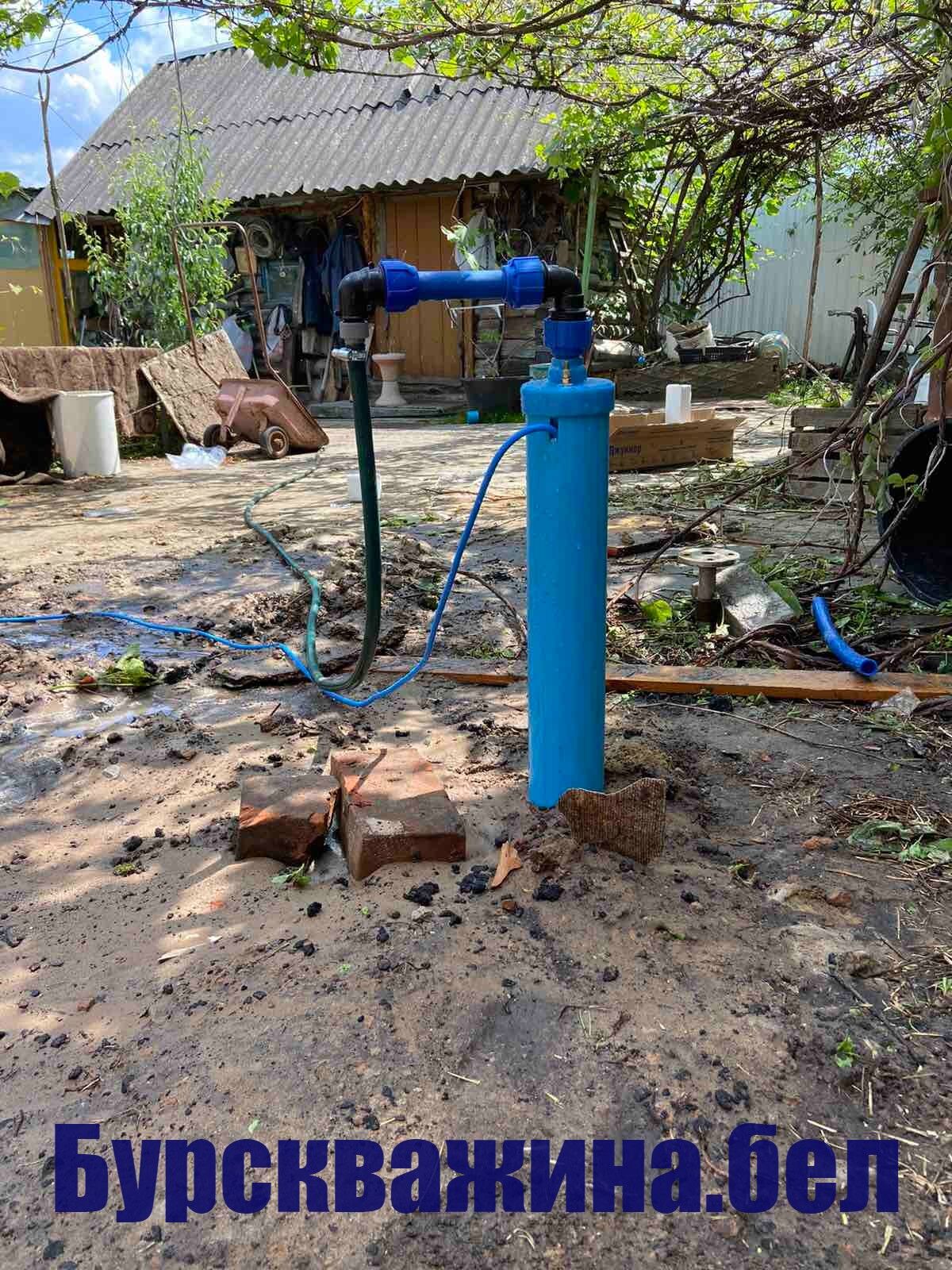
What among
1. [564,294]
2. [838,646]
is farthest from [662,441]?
[564,294]

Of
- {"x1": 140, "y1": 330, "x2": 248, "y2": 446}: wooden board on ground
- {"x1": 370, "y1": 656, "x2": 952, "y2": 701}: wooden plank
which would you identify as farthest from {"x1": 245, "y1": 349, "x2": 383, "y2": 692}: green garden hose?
{"x1": 140, "y1": 330, "x2": 248, "y2": 446}: wooden board on ground

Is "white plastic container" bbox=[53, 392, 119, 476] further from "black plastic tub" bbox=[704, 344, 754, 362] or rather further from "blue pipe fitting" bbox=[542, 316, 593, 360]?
"black plastic tub" bbox=[704, 344, 754, 362]

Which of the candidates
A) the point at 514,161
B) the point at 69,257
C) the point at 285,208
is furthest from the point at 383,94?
the point at 69,257

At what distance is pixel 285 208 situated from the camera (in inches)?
540

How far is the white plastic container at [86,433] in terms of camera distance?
27.1ft

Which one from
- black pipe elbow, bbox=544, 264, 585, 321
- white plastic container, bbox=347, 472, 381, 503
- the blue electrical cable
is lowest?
the blue electrical cable

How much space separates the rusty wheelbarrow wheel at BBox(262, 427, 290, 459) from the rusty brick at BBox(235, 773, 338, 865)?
7535mm

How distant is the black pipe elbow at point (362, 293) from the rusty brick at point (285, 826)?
3.68 feet

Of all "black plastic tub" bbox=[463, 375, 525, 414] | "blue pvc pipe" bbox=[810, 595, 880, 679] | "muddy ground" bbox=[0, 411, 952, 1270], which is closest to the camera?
"muddy ground" bbox=[0, 411, 952, 1270]

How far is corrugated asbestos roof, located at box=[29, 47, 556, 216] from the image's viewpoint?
12211 mm

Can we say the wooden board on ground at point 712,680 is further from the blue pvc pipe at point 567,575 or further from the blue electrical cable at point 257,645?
the blue pvc pipe at point 567,575

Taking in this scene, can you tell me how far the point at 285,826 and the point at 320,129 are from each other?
14390 mm

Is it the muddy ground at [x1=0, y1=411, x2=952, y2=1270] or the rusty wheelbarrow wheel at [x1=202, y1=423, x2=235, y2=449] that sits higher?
the rusty wheelbarrow wheel at [x1=202, y1=423, x2=235, y2=449]

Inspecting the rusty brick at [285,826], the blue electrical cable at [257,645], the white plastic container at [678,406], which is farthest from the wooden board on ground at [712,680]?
the white plastic container at [678,406]
